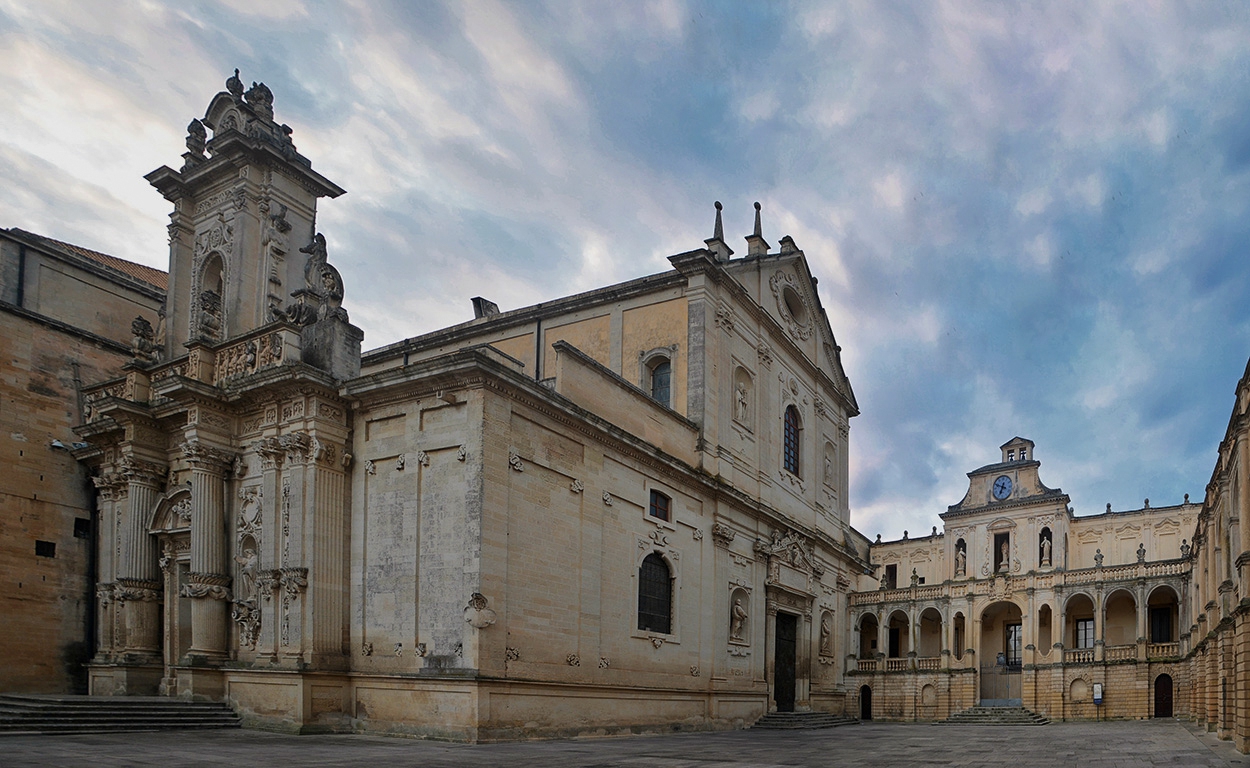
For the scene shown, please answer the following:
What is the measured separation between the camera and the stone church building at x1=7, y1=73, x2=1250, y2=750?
1780 centimetres

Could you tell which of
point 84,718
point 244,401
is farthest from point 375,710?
point 244,401

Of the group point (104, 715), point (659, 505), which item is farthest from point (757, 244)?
point (104, 715)

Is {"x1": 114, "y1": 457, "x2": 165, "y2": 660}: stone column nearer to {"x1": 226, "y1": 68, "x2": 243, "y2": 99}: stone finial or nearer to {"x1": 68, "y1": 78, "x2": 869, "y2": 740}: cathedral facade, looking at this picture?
{"x1": 68, "y1": 78, "x2": 869, "y2": 740}: cathedral facade

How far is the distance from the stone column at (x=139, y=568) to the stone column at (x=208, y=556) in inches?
83.8

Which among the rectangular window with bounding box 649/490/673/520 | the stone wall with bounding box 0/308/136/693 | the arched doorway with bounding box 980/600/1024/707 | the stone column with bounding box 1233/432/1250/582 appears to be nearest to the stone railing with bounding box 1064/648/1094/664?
the arched doorway with bounding box 980/600/1024/707

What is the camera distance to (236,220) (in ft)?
73.2

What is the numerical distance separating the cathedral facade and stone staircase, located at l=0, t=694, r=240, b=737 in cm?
59

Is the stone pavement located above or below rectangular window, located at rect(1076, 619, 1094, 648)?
above

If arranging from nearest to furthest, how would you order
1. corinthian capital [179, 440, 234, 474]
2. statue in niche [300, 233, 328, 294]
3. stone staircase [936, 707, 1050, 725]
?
1. corinthian capital [179, 440, 234, 474]
2. statue in niche [300, 233, 328, 294]
3. stone staircase [936, 707, 1050, 725]

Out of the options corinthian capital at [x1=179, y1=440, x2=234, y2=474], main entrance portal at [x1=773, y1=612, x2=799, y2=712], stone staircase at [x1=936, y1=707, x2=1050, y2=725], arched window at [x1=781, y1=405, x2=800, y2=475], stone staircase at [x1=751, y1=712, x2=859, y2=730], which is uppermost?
arched window at [x1=781, y1=405, x2=800, y2=475]

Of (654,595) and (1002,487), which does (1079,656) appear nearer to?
(1002,487)

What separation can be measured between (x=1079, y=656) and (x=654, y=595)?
3350 centimetres

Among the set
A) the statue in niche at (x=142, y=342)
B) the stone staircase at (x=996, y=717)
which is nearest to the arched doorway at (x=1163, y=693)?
the stone staircase at (x=996, y=717)

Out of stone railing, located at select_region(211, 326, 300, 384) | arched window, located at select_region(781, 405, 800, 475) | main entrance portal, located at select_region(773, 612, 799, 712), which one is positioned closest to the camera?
stone railing, located at select_region(211, 326, 300, 384)
